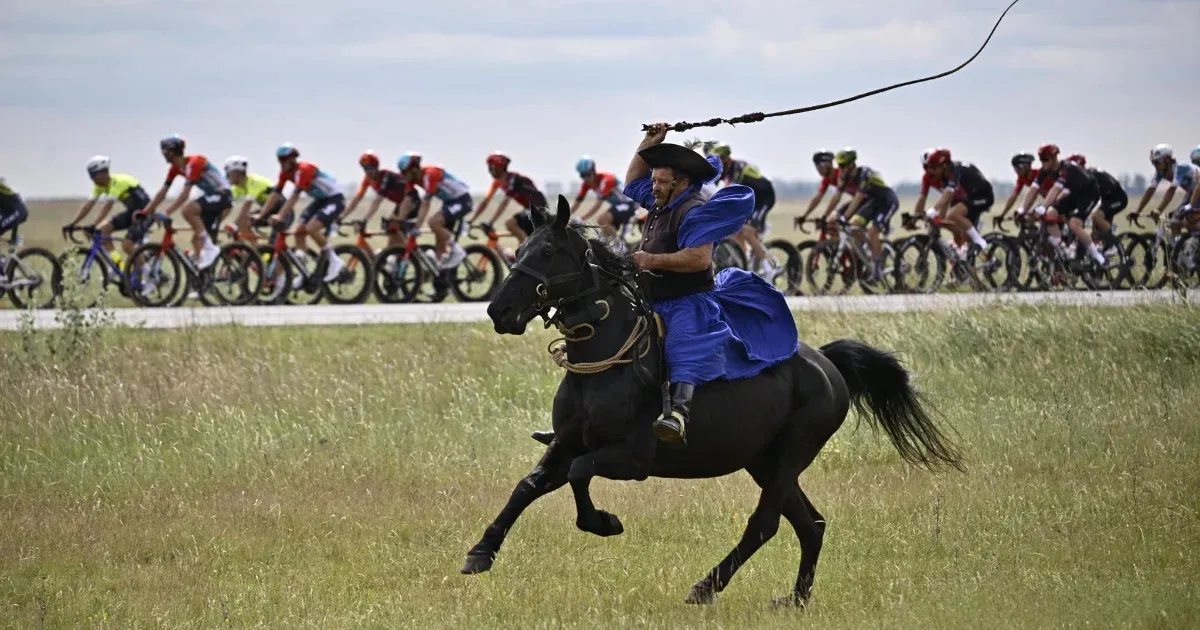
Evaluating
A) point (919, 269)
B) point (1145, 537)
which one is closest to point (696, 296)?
point (1145, 537)

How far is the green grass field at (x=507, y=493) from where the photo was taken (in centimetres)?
781

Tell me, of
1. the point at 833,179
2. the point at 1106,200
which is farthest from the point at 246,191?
the point at 1106,200

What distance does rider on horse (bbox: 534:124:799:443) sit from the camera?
25.1 ft

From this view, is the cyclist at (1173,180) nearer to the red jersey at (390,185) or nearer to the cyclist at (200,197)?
the red jersey at (390,185)

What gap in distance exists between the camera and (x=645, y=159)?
313 inches

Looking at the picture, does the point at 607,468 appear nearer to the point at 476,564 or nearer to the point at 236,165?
the point at 476,564

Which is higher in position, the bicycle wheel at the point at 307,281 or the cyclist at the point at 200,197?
the cyclist at the point at 200,197

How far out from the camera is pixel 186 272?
22.4 meters

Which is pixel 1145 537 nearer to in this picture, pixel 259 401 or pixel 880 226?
pixel 259 401

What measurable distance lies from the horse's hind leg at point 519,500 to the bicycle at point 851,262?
16132 mm

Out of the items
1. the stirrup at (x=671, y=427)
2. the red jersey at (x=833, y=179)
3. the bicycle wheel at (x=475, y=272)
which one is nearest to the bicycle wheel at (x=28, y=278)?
the bicycle wheel at (x=475, y=272)

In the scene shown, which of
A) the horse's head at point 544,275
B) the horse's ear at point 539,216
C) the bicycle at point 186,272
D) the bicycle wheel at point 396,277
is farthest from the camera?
the bicycle wheel at point 396,277

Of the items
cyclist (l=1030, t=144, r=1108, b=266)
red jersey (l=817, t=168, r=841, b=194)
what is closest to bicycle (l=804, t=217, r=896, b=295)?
red jersey (l=817, t=168, r=841, b=194)

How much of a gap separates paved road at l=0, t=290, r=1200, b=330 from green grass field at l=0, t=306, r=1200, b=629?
1635mm
